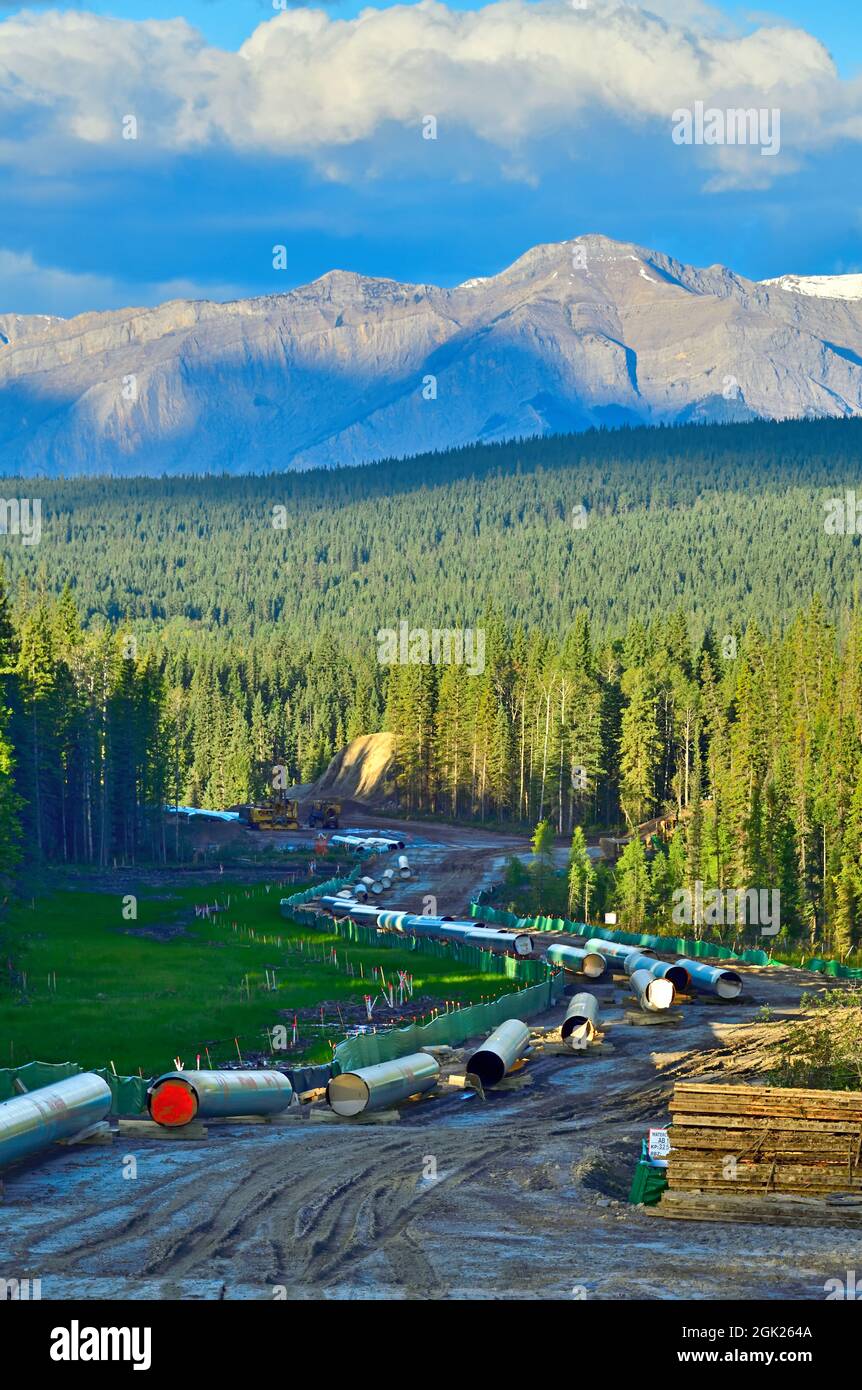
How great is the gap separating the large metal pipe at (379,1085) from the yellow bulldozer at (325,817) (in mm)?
98198

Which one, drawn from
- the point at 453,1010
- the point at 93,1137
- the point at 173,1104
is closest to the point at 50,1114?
the point at 93,1137

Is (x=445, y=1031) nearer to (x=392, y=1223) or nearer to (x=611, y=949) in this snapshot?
(x=611, y=949)

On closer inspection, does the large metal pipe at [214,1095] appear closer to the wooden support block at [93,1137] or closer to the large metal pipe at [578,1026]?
the wooden support block at [93,1137]

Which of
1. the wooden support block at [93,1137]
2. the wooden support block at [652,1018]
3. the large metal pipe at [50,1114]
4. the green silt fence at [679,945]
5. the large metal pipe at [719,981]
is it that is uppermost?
the large metal pipe at [50,1114]

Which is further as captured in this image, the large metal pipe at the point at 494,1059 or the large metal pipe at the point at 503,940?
the large metal pipe at the point at 503,940

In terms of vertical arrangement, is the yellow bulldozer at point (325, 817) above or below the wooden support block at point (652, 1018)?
above

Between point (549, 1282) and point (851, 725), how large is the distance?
7867 cm

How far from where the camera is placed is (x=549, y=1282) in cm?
2614

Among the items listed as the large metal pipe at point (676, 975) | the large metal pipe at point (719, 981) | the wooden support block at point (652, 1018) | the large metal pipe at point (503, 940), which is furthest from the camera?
the large metal pipe at point (503, 940)

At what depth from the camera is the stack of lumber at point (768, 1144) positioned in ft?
104

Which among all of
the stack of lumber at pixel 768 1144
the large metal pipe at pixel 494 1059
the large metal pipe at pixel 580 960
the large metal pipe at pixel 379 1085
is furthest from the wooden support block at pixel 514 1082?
the large metal pipe at pixel 580 960

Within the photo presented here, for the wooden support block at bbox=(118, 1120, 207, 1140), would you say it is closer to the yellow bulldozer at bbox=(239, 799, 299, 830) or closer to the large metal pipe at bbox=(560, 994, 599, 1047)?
the large metal pipe at bbox=(560, 994, 599, 1047)

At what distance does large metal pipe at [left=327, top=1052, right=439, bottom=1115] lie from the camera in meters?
43.8
